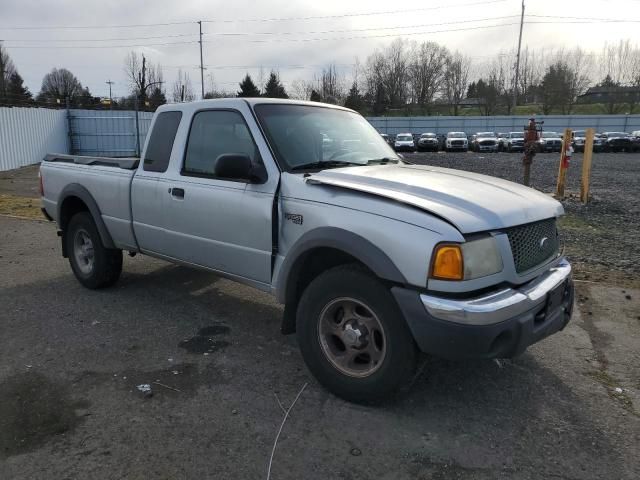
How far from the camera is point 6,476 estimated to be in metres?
2.68

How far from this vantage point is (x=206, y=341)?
175 inches

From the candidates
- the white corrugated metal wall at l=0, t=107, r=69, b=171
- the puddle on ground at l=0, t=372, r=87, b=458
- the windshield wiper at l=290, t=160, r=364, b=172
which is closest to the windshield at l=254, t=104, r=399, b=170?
the windshield wiper at l=290, t=160, r=364, b=172

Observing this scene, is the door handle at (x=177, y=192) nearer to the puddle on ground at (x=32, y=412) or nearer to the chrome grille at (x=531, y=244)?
the puddle on ground at (x=32, y=412)

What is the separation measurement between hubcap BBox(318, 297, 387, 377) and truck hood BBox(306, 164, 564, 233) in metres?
0.73

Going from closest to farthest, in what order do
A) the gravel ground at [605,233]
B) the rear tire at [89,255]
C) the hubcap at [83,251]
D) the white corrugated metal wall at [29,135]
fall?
the rear tire at [89,255] < the hubcap at [83,251] < the gravel ground at [605,233] < the white corrugated metal wall at [29,135]

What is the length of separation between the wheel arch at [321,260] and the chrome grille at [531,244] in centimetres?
77

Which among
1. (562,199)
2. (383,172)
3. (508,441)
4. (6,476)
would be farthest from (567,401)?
(562,199)

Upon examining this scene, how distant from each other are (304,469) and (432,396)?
1.14m

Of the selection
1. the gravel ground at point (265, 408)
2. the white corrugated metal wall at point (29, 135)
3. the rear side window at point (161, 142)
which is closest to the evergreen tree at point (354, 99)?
the white corrugated metal wall at point (29, 135)

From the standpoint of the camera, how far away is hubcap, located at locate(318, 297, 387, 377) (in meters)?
3.23

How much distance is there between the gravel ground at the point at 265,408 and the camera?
2789mm

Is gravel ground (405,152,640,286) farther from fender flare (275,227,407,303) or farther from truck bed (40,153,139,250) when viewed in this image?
truck bed (40,153,139,250)

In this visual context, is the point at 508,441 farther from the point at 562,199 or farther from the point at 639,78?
the point at 639,78

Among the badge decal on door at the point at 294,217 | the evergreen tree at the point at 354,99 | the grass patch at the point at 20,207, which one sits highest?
the evergreen tree at the point at 354,99
